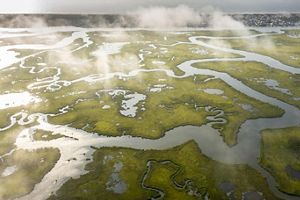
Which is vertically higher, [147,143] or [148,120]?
[148,120]

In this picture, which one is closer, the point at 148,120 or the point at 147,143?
the point at 147,143

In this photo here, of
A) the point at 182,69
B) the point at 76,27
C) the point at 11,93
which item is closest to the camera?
the point at 11,93

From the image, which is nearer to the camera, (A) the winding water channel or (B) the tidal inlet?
(B) the tidal inlet

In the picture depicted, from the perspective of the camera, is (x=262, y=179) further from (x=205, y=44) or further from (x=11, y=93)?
(x=205, y=44)

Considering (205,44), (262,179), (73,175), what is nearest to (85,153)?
(73,175)

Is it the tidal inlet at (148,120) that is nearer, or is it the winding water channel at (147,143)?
the tidal inlet at (148,120)

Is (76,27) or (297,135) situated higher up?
(76,27)

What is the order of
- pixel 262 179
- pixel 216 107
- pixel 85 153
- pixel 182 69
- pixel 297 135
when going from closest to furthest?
1. pixel 262 179
2. pixel 85 153
3. pixel 297 135
4. pixel 216 107
5. pixel 182 69

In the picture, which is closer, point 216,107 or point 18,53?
point 216,107
